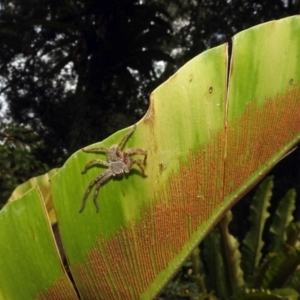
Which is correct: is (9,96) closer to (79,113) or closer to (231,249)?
(79,113)

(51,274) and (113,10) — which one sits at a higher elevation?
(113,10)

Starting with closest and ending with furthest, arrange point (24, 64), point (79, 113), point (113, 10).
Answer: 1. point (113, 10)
2. point (79, 113)
3. point (24, 64)

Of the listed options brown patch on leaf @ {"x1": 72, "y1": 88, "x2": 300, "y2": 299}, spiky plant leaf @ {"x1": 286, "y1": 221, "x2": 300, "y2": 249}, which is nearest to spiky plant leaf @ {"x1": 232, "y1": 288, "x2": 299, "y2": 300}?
spiky plant leaf @ {"x1": 286, "y1": 221, "x2": 300, "y2": 249}

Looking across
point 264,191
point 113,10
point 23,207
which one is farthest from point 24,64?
point 23,207

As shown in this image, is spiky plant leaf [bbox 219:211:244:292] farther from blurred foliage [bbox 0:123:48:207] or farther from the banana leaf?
the banana leaf

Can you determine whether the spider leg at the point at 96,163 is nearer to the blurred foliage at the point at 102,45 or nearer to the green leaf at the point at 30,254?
the green leaf at the point at 30,254

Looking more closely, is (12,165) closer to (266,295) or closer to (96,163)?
(266,295)
